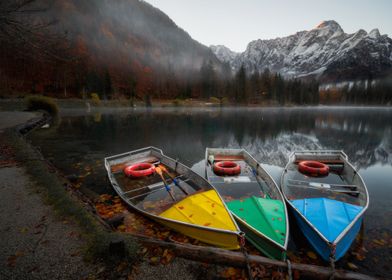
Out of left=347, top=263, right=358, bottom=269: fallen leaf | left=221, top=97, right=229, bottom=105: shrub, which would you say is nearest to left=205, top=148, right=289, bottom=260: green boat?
left=347, top=263, right=358, bottom=269: fallen leaf

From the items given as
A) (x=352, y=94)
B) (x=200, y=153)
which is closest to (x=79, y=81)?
(x=200, y=153)

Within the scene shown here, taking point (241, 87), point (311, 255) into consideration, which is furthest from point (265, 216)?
point (241, 87)

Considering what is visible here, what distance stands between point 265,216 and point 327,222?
1.78 meters

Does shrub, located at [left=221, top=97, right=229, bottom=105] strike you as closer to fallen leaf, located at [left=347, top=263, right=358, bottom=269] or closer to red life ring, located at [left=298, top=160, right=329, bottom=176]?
red life ring, located at [left=298, top=160, right=329, bottom=176]

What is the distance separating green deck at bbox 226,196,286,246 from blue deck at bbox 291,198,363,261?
0.75 metres

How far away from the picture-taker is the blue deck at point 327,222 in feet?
15.8

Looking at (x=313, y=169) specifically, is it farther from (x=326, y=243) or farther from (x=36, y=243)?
(x=36, y=243)

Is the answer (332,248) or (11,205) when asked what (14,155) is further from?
(332,248)

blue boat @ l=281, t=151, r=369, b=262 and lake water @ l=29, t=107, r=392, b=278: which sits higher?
blue boat @ l=281, t=151, r=369, b=262

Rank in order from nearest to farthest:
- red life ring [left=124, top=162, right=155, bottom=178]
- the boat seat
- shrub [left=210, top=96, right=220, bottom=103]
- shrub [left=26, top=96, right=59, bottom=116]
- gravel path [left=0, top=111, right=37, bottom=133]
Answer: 1. the boat seat
2. red life ring [left=124, top=162, right=155, bottom=178]
3. gravel path [left=0, top=111, right=37, bottom=133]
4. shrub [left=26, top=96, right=59, bottom=116]
5. shrub [left=210, top=96, right=220, bottom=103]

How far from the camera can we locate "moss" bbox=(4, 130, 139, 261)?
12.7 ft

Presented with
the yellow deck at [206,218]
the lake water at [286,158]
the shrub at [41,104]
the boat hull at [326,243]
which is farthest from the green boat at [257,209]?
the shrub at [41,104]

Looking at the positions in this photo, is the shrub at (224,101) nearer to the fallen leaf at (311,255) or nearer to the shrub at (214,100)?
the shrub at (214,100)

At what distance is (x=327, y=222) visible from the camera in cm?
538
